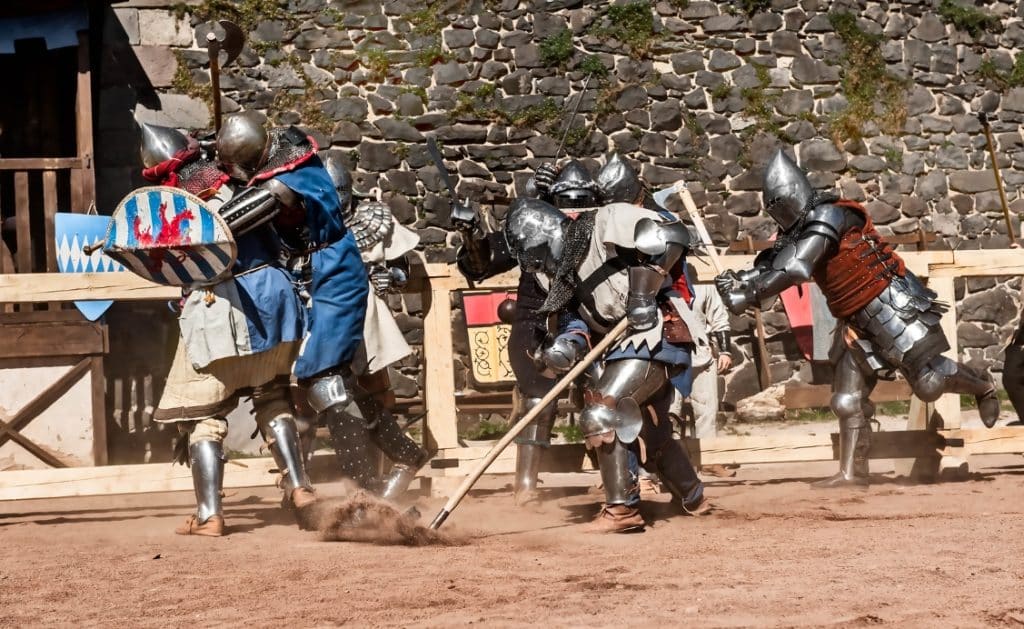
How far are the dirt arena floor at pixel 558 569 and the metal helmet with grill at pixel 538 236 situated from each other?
1100mm

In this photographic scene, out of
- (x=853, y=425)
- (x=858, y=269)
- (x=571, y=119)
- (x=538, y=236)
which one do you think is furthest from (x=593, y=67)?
(x=538, y=236)

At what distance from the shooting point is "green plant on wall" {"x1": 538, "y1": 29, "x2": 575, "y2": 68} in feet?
35.1

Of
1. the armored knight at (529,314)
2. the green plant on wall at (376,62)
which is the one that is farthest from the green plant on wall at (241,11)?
the armored knight at (529,314)

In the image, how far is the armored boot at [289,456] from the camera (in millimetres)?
5215

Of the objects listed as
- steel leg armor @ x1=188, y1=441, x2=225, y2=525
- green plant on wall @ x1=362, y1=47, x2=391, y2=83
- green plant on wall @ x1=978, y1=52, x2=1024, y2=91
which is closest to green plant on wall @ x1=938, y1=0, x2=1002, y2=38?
green plant on wall @ x1=978, y1=52, x2=1024, y2=91

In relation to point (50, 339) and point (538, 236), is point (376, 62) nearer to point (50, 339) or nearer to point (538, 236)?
point (50, 339)

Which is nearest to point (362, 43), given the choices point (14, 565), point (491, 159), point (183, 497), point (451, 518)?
point (491, 159)

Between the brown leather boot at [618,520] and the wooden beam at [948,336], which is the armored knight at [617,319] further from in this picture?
the wooden beam at [948,336]

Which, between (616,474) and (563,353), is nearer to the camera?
(616,474)

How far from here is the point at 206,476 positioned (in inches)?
205

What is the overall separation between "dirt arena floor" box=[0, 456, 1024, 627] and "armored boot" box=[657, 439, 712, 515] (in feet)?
0.31

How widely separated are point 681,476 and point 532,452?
38.5 inches

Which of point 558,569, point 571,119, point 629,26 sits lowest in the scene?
point 558,569

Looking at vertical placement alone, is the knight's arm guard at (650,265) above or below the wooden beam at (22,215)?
below
